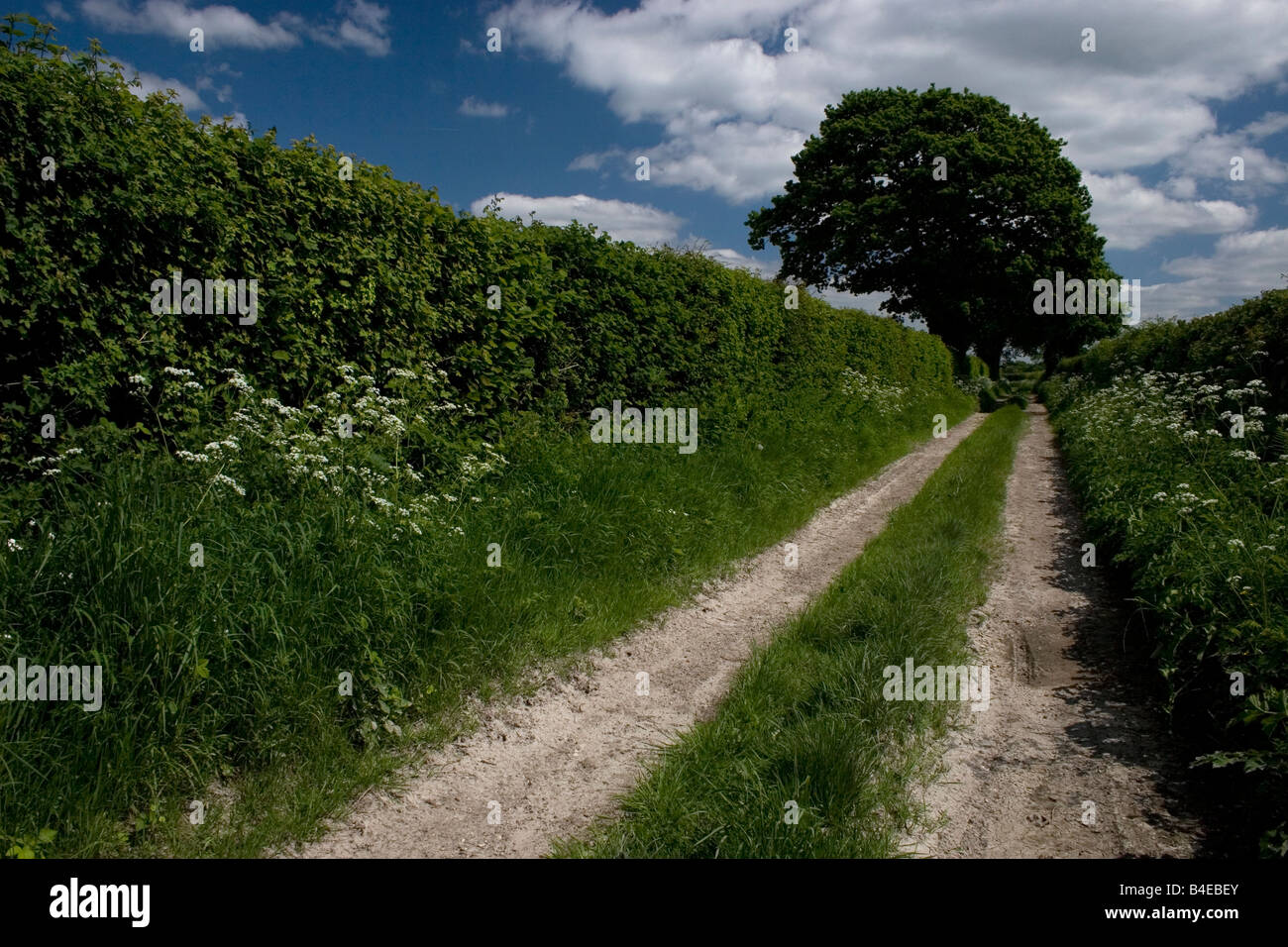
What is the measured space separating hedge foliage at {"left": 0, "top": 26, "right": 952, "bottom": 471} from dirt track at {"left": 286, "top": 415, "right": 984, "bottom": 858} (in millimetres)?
2690

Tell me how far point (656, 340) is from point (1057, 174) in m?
35.3

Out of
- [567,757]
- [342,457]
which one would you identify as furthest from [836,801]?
[342,457]

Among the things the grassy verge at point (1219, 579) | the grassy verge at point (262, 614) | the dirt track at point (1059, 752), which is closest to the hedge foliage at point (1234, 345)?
the grassy verge at point (1219, 579)

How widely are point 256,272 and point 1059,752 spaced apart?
19.1 feet

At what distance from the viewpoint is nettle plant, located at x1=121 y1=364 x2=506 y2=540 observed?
4.38m

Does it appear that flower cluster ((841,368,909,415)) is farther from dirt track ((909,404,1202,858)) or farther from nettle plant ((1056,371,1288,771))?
dirt track ((909,404,1202,858))

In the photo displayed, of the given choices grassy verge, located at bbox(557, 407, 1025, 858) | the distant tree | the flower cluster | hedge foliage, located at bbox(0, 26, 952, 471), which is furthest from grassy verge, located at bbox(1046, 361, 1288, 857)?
the distant tree

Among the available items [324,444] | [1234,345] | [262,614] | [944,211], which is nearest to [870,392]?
[1234,345]

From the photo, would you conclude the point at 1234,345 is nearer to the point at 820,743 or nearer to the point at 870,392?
the point at 870,392

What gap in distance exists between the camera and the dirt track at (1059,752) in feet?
10.8

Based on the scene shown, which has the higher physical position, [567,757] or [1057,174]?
[1057,174]

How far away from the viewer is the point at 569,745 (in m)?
4.15

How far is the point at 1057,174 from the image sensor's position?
3556 centimetres

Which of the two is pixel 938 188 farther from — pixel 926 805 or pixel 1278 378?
pixel 926 805
